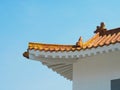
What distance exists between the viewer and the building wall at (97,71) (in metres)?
7.73

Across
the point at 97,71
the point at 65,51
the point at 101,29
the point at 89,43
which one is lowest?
the point at 97,71

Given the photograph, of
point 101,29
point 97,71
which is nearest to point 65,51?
point 97,71

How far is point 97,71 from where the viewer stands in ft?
26.0

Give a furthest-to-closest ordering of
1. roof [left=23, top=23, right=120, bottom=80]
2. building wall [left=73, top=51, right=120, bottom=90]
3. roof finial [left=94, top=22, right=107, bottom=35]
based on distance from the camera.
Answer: roof finial [left=94, top=22, right=107, bottom=35]
building wall [left=73, top=51, right=120, bottom=90]
roof [left=23, top=23, right=120, bottom=80]

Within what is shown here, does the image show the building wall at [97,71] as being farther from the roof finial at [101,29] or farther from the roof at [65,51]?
the roof finial at [101,29]

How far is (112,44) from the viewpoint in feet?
22.5

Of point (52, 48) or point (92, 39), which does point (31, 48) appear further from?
point (92, 39)

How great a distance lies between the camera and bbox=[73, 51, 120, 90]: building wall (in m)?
7.73

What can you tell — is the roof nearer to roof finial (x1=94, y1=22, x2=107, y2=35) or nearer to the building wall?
the building wall

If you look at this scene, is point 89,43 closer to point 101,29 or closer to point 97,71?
point 97,71

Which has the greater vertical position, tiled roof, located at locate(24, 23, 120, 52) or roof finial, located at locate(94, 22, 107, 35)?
roof finial, located at locate(94, 22, 107, 35)

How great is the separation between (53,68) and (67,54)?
4.87ft

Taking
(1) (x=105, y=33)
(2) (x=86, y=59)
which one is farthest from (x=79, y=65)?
(1) (x=105, y=33)

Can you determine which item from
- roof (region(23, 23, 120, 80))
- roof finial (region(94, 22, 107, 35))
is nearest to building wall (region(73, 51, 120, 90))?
roof (region(23, 23, 120, 80))
